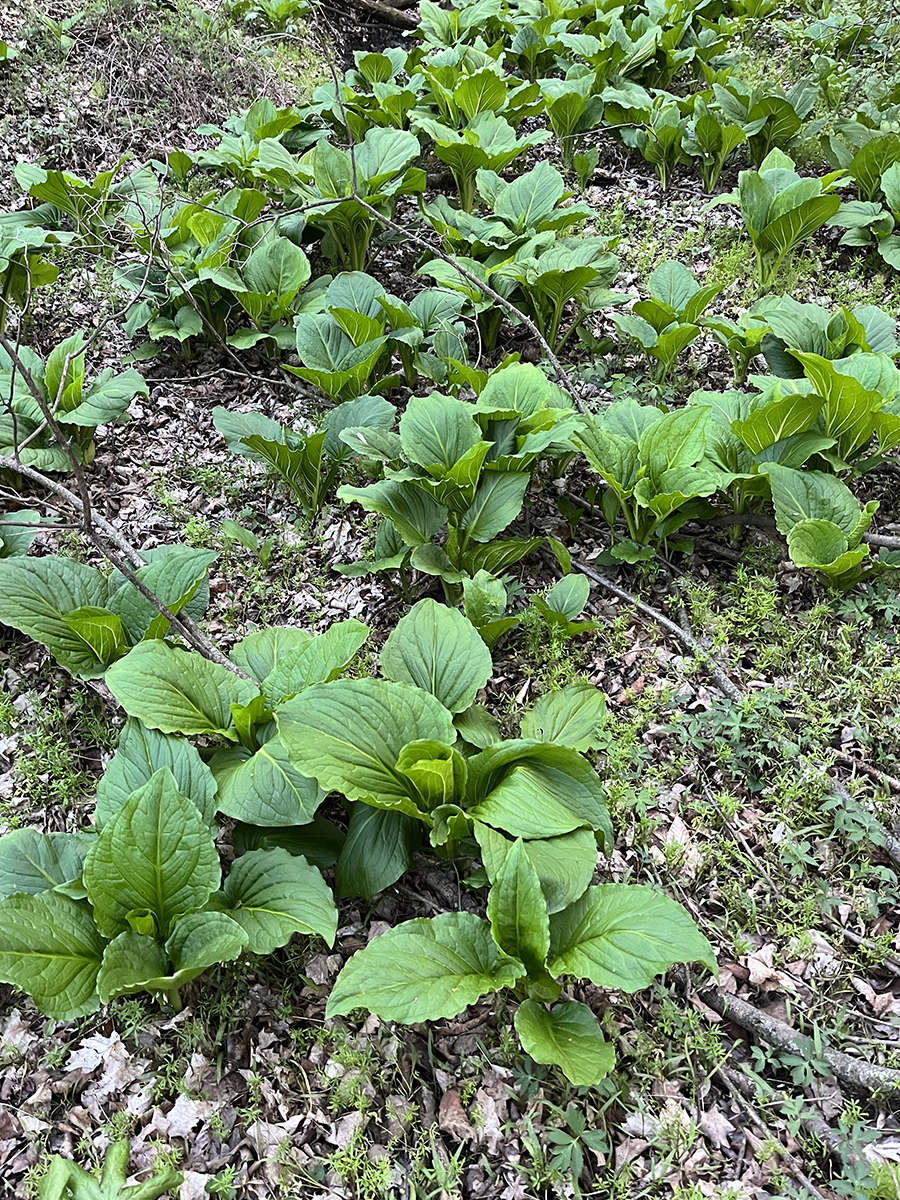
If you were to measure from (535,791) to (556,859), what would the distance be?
226 mm

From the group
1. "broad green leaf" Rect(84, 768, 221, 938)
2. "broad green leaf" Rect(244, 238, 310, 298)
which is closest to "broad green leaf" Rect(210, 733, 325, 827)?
"broad green leaf" Rect(84, 768, 221, 938)

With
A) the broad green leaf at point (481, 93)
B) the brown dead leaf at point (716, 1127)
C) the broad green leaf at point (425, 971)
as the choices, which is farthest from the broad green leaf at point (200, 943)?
the broad green leaf at point (481, 93)

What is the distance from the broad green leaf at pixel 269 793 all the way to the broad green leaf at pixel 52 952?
0.52 m

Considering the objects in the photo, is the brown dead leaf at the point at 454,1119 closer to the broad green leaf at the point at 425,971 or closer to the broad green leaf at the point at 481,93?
the broad green leaf at the point at 425,971

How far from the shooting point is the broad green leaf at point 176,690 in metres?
2.58

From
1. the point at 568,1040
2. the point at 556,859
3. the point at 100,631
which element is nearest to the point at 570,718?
the point at 556,859

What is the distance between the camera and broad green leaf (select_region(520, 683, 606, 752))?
276 centimetres

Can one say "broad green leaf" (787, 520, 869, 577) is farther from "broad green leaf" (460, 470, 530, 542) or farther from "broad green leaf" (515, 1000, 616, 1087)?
"broad green leaf" (515, 1000, 616, 1087)

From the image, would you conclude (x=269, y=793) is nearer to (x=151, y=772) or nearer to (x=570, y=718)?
(x=151, y=772)

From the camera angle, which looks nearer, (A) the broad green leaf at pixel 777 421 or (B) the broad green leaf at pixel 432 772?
(B) the broad green leaf at pixel 432 772

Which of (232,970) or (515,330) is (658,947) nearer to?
(232,970)

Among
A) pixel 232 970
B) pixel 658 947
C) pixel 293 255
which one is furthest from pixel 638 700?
pixel 293 255

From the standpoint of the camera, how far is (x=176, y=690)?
2.68 m

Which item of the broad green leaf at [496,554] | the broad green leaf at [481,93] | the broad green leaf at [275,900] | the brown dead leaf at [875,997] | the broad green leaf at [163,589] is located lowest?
the brown dead leaf at [875,997]
